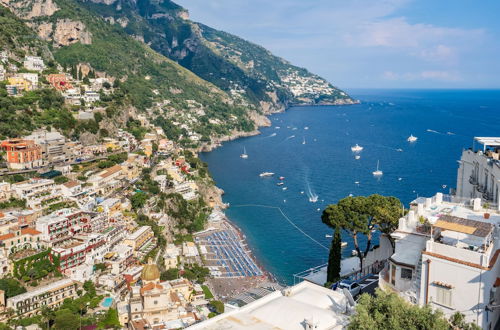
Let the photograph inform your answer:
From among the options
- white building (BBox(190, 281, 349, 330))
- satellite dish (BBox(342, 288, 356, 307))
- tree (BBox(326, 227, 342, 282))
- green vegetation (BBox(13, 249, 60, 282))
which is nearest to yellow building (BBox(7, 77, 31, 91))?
green vegetation (BBox(13, 249, 60, 282))

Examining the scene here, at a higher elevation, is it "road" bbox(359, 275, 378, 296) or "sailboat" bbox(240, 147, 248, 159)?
"road" bbox(359, 275, 378, 296)

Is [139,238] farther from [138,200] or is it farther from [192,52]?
[192,52]

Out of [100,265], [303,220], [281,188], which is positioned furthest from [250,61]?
[100,265]

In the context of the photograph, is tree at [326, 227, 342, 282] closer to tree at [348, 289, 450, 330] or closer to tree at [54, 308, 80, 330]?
tree at [348, 289, 450, 330]

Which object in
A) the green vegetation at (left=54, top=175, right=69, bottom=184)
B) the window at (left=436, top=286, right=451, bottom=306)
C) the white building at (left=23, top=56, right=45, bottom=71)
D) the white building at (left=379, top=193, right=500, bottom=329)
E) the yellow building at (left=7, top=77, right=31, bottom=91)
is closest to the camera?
the white building at (left=379, top=193, right=500, bottom=329)

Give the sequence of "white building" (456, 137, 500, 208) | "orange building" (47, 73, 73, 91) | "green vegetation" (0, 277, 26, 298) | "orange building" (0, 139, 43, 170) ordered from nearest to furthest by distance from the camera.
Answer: "white building" (456, 137, 500, 208) → "green vegetation" (0, 277, 26, 298) → "orange building" (0, 139, 43, 170) → "orange building" (47, 73, 73, 91)

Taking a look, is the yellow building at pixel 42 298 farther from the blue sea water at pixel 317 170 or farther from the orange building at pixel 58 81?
the orange building at pixel 58 81
